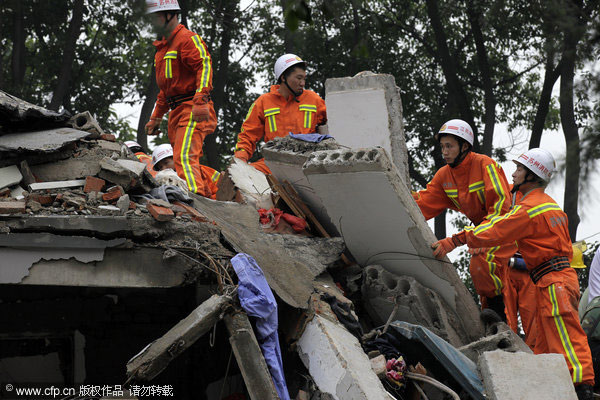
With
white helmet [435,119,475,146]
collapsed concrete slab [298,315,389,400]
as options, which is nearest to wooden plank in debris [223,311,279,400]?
collapsed concrete slab [298,315,389,400]

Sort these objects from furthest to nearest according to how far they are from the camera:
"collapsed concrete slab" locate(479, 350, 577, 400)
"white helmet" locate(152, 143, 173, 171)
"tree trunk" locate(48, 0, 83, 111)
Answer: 1. "tree trunk" locate(48, 0, 83, 111)
2. "white helmet" locate(152, 143, 173, 171)
3. "collapsed concrete slab" locate(479, 350, 577, 400)

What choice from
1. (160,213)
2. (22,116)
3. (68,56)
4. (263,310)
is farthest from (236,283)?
(68,56)

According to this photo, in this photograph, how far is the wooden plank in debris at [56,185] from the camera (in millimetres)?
5809

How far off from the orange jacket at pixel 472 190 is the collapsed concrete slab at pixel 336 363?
6.54ft

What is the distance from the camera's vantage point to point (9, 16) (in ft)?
47.4

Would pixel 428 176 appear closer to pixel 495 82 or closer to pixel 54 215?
pixel 495 82

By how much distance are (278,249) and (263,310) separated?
1314 mm

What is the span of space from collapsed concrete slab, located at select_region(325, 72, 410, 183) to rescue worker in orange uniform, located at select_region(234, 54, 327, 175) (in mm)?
369

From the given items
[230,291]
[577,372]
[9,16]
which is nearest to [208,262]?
[230,291]

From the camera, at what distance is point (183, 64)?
840cm

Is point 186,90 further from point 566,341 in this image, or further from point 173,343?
point 566,341

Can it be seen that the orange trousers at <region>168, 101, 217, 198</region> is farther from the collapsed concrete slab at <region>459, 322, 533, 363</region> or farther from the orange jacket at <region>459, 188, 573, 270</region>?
the collapsed concrete slab at <region>459, 322, 533, 363</region>

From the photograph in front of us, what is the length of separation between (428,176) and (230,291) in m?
11.4

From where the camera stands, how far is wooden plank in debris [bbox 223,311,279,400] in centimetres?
521
